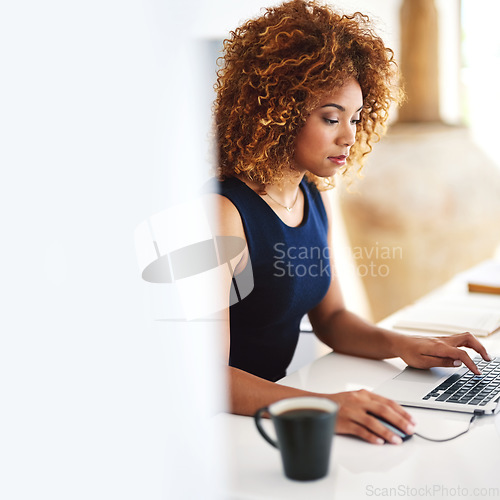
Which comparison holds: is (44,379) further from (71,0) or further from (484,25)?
(484,25)

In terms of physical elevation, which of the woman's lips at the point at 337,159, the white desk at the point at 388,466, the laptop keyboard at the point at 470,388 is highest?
the woman's lips at the point at 337,159

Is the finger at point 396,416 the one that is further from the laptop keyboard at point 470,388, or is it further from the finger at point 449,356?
the finger at point 449,356

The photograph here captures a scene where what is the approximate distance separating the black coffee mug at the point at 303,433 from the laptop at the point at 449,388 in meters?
0.31

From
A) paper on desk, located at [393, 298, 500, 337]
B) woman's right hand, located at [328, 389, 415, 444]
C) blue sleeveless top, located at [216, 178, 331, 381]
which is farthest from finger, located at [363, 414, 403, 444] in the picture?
paper on desk, located at [393, 298, 500, 337]

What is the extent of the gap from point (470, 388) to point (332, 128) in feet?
1.69

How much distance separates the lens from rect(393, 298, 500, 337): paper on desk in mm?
1508

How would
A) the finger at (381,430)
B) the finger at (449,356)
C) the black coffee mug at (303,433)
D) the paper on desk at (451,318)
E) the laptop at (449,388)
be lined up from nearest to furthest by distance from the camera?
the black coffee mug at (303,433) → the finger at (381,430) → the laptop at (449,388) → the finger at (449,356) → the paper on desk at (451,318)

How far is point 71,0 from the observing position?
0.55 metres

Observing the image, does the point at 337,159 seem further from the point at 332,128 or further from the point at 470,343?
the point at 470,343

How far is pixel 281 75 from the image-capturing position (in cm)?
126

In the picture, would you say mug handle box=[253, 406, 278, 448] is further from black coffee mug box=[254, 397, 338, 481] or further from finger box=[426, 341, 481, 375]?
finger box=[426, 341, 481, 375]

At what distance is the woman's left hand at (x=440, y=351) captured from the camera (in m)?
1.18

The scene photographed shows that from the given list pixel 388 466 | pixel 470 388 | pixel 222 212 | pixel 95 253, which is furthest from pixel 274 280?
pixel 95 253

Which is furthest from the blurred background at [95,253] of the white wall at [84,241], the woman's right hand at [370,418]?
the woman's right hand at [370,418]
